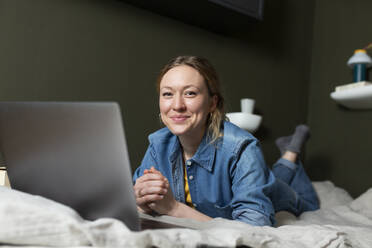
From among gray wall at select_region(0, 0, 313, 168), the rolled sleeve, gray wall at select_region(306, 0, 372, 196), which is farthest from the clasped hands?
gray wall at select_region(306, 0, 372, 196)

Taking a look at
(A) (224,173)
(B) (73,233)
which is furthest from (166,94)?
(B) (73,233)

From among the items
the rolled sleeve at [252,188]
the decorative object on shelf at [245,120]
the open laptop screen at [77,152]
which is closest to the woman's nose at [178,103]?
the rolled sleeve at [252,188]

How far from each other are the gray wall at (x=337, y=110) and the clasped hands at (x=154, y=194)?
5.81ft

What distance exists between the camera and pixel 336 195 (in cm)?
179

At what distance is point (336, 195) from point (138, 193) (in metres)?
1.32

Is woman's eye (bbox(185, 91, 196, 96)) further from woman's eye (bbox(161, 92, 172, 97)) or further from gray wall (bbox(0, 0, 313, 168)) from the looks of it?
gray wall (bbox(0, 0, 313, 168))

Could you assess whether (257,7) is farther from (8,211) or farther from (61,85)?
(8,211)

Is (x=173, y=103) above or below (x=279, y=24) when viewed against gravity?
below

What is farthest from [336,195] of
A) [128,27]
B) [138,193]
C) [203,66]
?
[128,27]

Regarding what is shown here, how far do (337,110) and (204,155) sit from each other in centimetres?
165

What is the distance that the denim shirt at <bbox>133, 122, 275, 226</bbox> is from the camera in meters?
1.00

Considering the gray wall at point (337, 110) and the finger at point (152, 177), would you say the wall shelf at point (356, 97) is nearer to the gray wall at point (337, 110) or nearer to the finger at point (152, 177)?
the gray wall at point (337, 110)

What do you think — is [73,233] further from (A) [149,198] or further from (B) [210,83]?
(B) [210,83]

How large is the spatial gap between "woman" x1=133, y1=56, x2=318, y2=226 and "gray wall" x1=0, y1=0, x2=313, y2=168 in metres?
0.53
